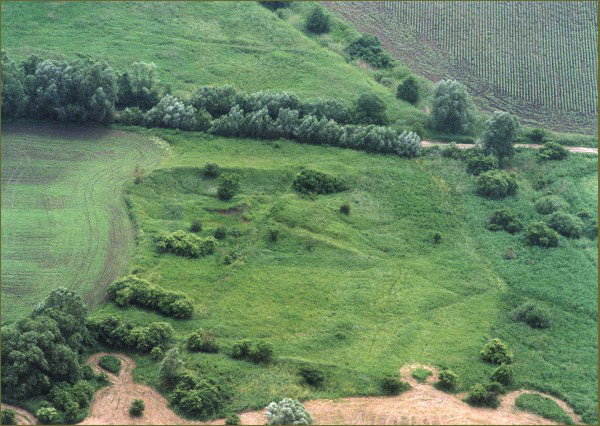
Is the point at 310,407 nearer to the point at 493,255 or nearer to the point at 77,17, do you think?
the point at 493,255

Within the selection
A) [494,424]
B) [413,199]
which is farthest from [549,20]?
[494,424]

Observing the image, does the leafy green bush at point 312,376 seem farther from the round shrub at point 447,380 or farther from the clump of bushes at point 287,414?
the round shrub at point 447,380

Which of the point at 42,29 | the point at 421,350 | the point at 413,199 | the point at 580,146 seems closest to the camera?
the point at 421,350

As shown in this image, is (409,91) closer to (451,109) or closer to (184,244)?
(451,109)

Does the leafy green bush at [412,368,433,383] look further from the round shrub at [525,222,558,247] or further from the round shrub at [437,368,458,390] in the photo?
the round shrub at [525,222,558,247]

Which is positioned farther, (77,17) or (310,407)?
(77,17)

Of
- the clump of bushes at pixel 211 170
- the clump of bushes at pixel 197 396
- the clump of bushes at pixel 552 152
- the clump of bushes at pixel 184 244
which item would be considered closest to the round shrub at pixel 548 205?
the clump of bushes at pixel 552 152

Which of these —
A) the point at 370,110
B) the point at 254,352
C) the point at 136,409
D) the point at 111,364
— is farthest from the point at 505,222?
the point at 136,409
